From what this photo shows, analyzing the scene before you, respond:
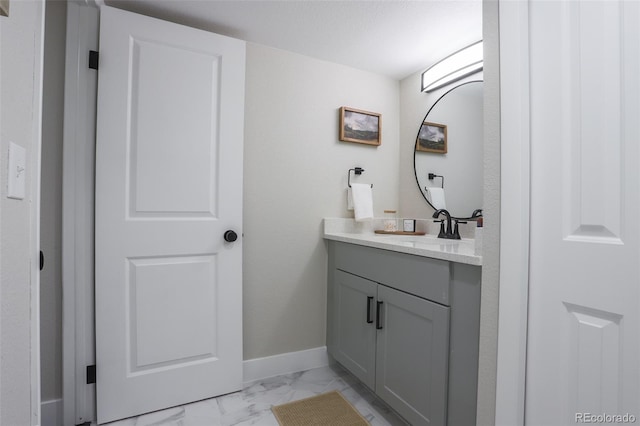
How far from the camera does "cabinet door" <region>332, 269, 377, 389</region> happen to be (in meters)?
1.70

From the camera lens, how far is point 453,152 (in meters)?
2.02

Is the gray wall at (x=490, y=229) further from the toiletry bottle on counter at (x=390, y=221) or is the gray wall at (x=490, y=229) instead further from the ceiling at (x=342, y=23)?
the toiletry bottle on counter at (x=390, y=221)

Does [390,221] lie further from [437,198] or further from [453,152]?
[453,152]

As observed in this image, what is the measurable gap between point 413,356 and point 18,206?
4.73 ft

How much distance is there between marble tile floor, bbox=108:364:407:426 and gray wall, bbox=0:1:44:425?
3.34ft

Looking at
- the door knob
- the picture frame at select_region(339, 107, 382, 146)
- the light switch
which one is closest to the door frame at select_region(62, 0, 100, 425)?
the door knob

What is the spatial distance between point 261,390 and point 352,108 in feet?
6.27

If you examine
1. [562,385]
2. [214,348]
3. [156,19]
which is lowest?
[214,348]

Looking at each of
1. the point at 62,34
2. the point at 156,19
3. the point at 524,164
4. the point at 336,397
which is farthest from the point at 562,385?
the point at 62,34

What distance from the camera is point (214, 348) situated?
1.79m

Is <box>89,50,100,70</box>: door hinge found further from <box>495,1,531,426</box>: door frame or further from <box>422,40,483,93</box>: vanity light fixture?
<box>422,40,483,93</box>: vanity light fixture

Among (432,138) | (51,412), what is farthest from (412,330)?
(51,412)

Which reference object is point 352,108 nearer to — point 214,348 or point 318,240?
point 318,240

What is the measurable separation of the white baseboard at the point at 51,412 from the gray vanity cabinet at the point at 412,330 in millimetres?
1460
